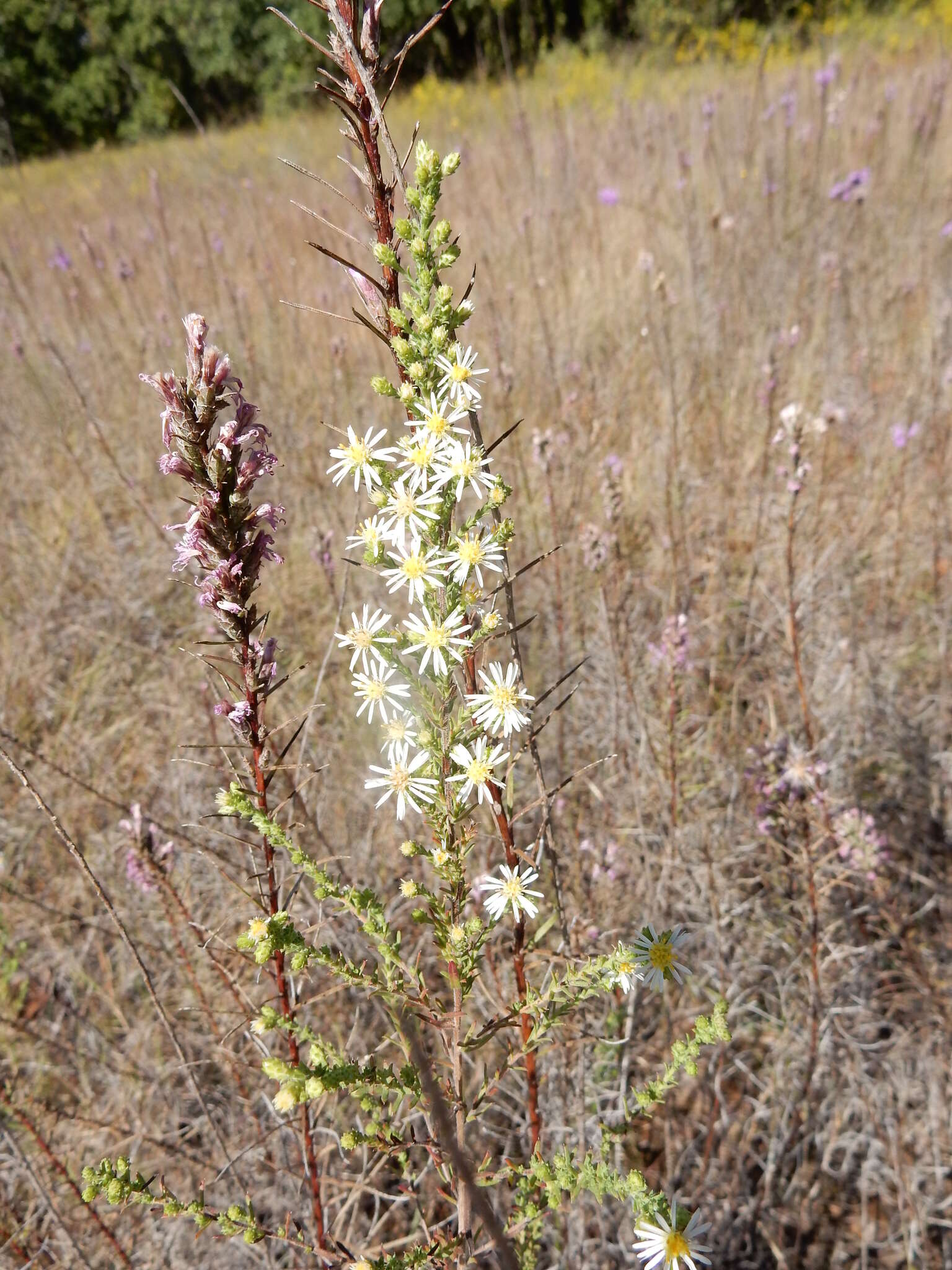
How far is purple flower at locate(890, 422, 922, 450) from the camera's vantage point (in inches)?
106

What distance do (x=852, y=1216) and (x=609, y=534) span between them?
5.51 ft

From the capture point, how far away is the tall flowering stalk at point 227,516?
0.90 m

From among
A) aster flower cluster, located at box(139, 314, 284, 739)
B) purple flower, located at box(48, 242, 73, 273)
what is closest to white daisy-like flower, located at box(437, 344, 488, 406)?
aster flower cluster, located at box(139, 314, 284, 739)

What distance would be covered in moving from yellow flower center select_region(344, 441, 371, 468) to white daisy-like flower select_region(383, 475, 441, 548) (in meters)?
0.05

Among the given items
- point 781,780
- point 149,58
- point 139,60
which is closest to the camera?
point 781,780

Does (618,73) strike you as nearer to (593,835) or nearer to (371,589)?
(371,589)

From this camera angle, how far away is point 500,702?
34.6 inches

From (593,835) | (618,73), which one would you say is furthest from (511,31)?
(593,835)

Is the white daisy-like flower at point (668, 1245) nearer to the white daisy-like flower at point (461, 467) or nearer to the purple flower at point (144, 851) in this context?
the white daisy-like flower at point (461, 467)

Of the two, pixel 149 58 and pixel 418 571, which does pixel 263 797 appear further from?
pixel 149 58

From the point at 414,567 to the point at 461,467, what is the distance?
0.42ft

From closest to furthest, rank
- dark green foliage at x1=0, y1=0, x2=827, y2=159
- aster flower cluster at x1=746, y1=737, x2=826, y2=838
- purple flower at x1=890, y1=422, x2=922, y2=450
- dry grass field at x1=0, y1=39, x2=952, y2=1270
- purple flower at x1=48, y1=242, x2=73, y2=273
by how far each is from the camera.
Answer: dry grass field at x1=0, y1=39, x2=952, y2=1270
aster flower cluster at x1=746, y1=737, x2=826, y2=838
purple flower at x1=890, y1=422, x2=922, y2=450
purple flower at x1=48, y1=242, x2=73, y2=273
dark green foliage at x1=0, y1=0, x2=827, y2=159

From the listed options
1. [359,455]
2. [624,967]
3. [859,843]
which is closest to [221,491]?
[359,455]

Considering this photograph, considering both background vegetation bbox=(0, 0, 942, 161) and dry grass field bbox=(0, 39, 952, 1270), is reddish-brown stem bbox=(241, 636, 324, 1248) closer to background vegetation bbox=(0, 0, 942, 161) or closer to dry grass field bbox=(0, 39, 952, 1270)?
dry grass field bbox=(0, 39, 952, 1270)
